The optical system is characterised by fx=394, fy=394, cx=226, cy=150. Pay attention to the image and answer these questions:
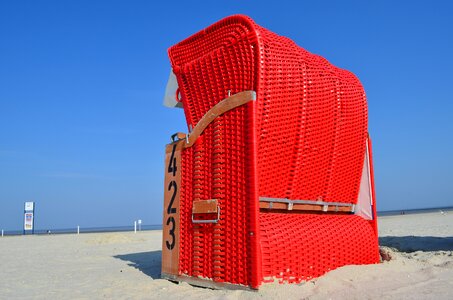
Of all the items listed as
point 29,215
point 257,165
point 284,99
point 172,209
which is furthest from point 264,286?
point 29,215

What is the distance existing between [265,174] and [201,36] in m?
2.25

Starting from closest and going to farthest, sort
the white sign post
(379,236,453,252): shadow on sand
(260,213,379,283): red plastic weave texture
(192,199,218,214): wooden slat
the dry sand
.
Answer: the dry sand → (260,213,379,283): red plastic weave texture → (192,199,218,214): wooden slat → (379,236,453,252): shadow on sand → the white sign post

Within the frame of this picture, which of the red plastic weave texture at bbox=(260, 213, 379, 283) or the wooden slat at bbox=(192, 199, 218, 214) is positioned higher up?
the wooden slat at bbox=(192, 199, 218, 214)

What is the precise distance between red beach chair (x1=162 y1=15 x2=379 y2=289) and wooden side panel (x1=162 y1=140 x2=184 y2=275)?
0.05 ft

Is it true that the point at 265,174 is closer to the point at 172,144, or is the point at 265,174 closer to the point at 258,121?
the point at 258,121

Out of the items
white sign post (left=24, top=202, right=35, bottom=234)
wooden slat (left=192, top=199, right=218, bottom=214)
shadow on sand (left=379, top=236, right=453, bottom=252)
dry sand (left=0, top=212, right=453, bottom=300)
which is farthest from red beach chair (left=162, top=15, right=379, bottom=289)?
white sign post (left=24, top=202, right=35, bottom=234)

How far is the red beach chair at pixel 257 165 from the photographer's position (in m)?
4.53

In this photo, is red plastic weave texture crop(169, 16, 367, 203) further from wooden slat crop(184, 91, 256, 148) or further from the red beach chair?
wooden slat crop(184, 91, 256, 148)

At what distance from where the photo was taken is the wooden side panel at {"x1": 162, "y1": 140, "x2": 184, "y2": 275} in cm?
550

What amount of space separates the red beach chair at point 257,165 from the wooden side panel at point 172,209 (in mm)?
15

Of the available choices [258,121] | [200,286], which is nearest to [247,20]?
[258,121]

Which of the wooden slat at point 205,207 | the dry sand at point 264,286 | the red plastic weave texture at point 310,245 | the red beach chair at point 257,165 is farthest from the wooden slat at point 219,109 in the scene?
the dry sand at point 264,286

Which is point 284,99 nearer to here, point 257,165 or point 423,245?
point 257,165

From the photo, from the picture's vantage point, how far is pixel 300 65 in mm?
5312
